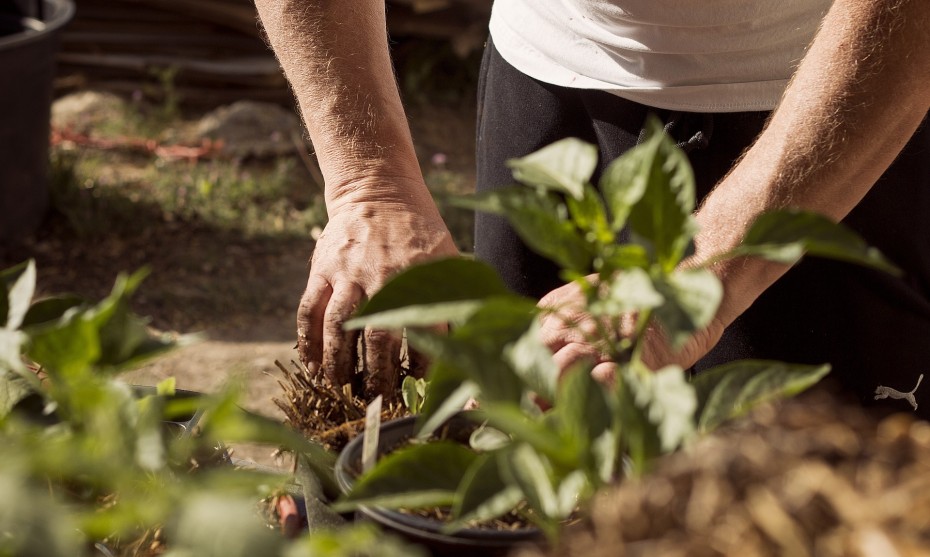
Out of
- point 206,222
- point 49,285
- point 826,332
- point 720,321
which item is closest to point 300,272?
point 206,222

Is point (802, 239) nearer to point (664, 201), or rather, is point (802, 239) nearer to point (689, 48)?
point (664, 201)

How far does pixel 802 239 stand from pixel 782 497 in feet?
0.55

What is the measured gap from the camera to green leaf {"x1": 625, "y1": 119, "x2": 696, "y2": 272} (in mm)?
589

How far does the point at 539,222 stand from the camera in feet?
1.96

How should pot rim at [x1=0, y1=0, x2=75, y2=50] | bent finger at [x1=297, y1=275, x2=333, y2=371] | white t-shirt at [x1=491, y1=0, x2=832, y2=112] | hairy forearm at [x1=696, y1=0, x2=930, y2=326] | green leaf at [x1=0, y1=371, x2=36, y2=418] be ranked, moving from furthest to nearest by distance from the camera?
pot rim at [x1=0, y1=0, x2=75, y2=50], white t-shirt at [x1=491, y1=0, x2=832, y2=112], bent finger at [x1=297, y1=275, x2=333, y2=371], hairy forearm at [x1=696, y1=0, x2=930, y2=326], green leaf at [x1=0, y1=371, x2=36, y2=418]

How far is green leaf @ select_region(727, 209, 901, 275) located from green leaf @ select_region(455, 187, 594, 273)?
0.09m

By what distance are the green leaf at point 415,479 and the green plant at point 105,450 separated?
0.04 meters

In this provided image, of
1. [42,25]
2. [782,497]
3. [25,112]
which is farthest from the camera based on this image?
[42,25]

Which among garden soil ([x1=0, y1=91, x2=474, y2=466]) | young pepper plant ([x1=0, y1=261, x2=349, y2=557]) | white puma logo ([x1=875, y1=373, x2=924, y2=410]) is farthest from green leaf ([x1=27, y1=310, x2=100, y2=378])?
garden soil ([x1=0, y1=91, x2=474, y2=466])

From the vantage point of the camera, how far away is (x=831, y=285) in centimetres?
147

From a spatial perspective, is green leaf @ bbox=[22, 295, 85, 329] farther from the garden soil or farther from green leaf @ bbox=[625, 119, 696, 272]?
the garden soil

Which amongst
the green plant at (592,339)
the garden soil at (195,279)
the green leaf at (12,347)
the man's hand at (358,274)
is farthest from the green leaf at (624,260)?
the garden soil at (195,279)

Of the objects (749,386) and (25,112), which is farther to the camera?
(25,112)

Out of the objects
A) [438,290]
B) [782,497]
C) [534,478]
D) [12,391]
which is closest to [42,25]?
[12,391]
